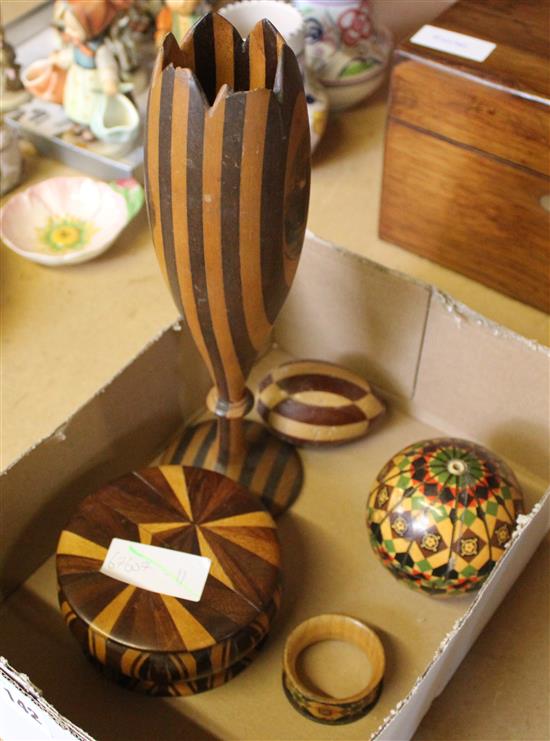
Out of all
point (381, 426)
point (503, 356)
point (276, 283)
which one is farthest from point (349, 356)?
point (276, 283)

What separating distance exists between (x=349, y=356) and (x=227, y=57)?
399mm

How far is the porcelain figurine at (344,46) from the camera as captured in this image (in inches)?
40.3

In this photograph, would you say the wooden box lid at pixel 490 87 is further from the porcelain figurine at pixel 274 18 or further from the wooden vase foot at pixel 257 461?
the wooden vase foot at pixel 257 461

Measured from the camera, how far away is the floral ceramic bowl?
96cm

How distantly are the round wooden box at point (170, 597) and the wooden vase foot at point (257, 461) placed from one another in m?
0.08

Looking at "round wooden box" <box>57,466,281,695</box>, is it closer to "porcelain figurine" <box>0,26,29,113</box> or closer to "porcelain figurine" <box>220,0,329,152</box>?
"porcelain figurine" <box>220,0,329,152</box>

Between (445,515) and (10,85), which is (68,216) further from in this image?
(445,515)

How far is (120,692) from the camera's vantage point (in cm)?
72

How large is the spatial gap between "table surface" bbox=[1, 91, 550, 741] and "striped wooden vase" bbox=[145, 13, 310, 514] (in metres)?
0.21

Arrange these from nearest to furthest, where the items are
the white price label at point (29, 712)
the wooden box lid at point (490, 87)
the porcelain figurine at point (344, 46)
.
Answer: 1. the white price label at point (29, 712)
2. the wooden box lid at point (490, 87)
3. the porcelain figurine at point (344, 46)

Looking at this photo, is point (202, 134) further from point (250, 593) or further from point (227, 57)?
point (250, 593)

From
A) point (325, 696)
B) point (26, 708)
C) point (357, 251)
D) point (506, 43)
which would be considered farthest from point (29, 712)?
point (506, 43)

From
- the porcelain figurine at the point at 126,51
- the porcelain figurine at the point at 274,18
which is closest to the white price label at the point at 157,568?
the porcelain figurine at the point at 274,18

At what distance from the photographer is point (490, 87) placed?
0.78 meters
